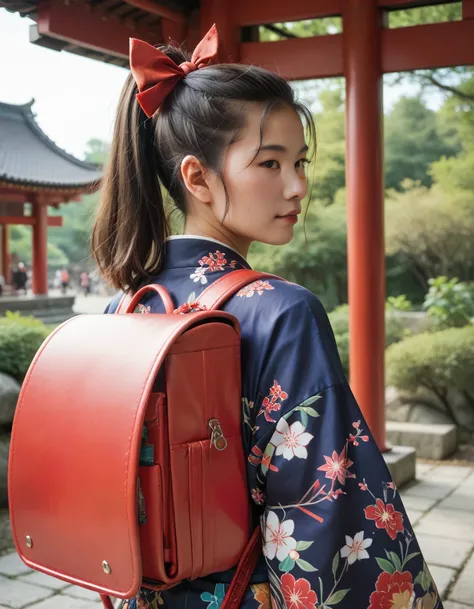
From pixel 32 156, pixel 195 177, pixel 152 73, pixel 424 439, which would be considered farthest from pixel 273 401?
pixel 32 156

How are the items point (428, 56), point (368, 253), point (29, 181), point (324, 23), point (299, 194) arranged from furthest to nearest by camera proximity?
point (29, 181)
point (324, 23)
point (368, 253)
point (428, 56)
point (299, 194)

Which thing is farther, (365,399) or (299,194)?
(365,399)

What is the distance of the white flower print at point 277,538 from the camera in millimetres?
970

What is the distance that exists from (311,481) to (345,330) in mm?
7157

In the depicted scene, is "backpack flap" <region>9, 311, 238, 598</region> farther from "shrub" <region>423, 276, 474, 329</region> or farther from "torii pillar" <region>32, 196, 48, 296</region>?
"torii pillar" <region>32, 196, 48, 296</region>

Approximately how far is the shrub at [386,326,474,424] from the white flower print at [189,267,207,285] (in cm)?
601

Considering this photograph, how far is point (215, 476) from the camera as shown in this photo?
96 cm

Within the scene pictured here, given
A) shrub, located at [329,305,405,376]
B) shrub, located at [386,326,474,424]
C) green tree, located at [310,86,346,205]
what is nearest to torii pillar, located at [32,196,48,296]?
green tree, located at [310,86,346,205]

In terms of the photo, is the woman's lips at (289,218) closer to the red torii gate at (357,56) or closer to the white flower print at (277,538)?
the white flower print at (277,538)

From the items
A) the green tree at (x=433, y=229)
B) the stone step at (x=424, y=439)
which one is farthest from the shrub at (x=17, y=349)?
the green tree at (x=433, y=229)

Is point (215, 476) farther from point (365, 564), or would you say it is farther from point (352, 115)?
point (352, 115)

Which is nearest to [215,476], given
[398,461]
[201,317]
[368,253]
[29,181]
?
[201,317]

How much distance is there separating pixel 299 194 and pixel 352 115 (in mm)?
3623

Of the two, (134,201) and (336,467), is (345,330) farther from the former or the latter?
(336,467)
